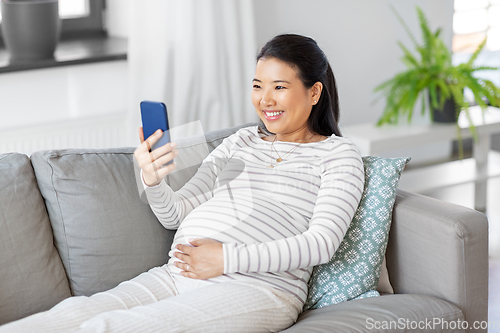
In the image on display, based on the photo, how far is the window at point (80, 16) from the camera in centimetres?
270

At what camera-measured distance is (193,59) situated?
8.36ft

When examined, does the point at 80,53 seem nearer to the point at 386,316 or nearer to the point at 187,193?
the point at 187,193

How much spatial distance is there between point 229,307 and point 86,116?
1470 millimetres

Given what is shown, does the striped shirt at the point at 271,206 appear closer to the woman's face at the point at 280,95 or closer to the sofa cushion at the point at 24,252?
the woman's face at the point at 280,95

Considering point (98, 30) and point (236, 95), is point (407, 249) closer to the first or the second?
point (236, 95)

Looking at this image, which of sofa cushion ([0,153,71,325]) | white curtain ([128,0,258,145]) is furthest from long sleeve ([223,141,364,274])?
white curtain ([128,0,258,145])

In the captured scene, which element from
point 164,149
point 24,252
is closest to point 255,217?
point 164,149

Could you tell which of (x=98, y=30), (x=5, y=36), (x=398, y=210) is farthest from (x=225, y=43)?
(x=398, y=210)

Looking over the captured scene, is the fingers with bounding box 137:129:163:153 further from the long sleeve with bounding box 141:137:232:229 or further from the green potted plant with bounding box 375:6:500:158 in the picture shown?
the green potted plant with bounding box 375:6:500:158

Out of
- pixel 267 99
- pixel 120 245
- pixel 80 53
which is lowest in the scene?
pixel 120 245

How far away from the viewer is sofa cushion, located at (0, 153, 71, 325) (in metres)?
1.33

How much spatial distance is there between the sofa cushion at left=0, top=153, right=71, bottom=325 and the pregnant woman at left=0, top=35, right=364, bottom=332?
0.15 metres

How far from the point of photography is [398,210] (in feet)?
4.83

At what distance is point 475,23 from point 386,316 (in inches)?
124
